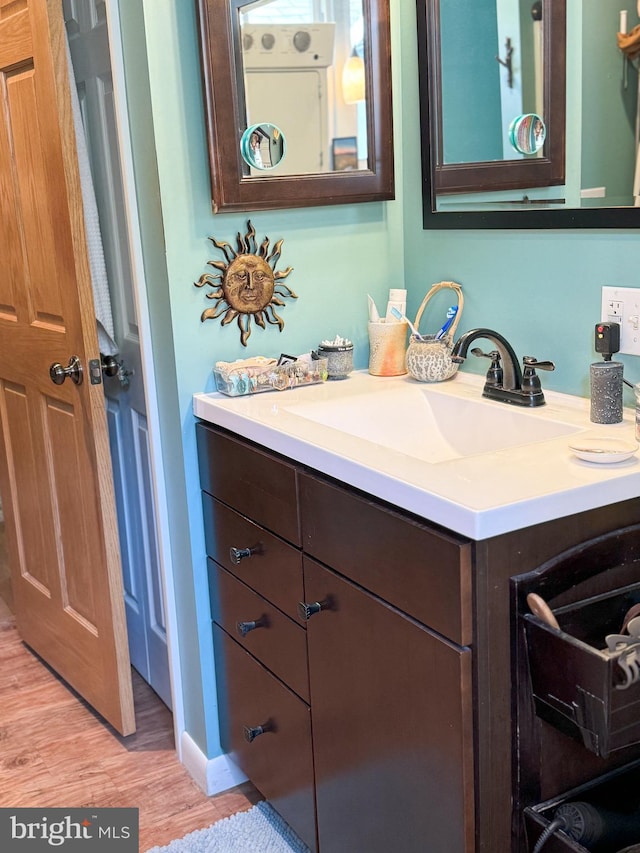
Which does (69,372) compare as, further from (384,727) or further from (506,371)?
(384,727)

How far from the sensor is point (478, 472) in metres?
1.34

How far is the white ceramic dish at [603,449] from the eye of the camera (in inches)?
53.4

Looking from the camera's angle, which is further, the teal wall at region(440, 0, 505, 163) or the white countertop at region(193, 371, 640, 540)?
the teal wall at region(440, 0, 505, 163)

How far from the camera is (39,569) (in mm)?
2705

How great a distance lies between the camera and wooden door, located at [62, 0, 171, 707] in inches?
86.9

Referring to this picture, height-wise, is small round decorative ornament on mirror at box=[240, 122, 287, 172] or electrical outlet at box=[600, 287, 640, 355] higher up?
small round decorative ornament on mirror at box=[240, 122, 287, 172]

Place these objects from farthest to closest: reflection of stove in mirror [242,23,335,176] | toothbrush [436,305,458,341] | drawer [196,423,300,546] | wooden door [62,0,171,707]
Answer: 1. wooden door [62,0,171,707]
2. toothbrush [436,305,458,341]
3. reflection of stove in mirror [242,23,335,176]
4. drawer [196,423,300,546]

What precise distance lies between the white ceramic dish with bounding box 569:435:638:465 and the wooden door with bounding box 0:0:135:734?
1.18 m

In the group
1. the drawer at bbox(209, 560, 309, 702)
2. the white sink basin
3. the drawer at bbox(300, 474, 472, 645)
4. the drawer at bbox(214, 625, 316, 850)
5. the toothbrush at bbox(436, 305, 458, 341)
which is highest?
the toothbrush at bbox(436, 305, 458, 341)

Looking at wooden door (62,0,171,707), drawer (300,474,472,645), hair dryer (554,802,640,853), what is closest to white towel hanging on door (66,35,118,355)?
wooden door (62,0,171,707)

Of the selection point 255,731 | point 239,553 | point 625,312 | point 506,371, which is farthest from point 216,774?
point 625,312

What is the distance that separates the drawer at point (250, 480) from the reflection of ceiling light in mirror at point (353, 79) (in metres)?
0.78

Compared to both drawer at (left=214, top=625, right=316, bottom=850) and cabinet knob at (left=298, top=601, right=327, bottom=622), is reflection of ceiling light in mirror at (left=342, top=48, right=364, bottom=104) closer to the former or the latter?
cabinet knob at (left=298, top=601, right=327, bottom=622)

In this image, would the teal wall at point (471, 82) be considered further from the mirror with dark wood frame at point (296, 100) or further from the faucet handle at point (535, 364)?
the faucet handle at point (535, 364)
